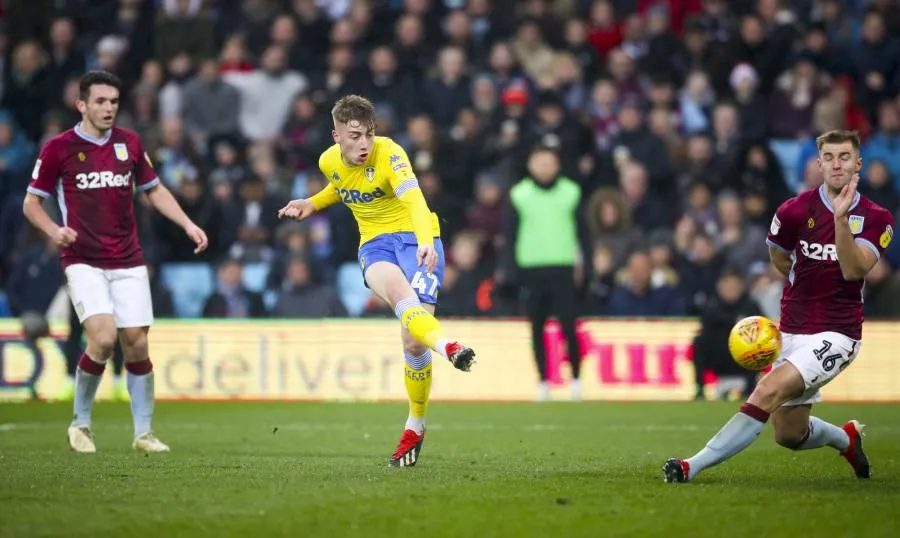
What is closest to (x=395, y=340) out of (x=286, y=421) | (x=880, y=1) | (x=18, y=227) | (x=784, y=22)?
(x=286, y=421)

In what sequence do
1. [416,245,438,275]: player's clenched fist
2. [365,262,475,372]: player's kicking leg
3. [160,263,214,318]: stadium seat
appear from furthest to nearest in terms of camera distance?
1. [160,263,214,318]: stadium seat
2. [416,245,438,275]: player's clenched fist
3. [365,262,475,372]: player's kicking leg

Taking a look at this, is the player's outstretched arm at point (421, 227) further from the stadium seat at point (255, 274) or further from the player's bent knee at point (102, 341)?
the stadium seat at point (255, 274)

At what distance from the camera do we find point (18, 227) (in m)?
19.6

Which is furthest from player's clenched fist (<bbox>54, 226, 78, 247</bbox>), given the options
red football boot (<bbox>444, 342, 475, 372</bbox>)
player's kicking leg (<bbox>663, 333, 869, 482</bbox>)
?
player's kicking leg (<bbox>663, 333, 869, 482</bbox>)

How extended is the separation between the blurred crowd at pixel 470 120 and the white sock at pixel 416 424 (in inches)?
329

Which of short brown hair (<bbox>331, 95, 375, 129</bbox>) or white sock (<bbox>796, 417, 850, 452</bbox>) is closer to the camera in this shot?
white sock (<bbox>796, 417, 850, 452</bbox>)

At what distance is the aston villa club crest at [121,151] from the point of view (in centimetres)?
1091

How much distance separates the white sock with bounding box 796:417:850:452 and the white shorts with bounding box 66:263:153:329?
5125 millimetres

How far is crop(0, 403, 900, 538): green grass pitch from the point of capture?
6.67 m

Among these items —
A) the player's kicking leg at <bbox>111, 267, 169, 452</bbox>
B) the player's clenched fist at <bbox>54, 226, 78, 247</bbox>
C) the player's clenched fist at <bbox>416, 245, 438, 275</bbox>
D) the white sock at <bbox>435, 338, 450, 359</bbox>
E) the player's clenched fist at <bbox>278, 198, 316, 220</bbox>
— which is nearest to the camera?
the white sock at <bbox>435, 338, 450, 359</bbox>

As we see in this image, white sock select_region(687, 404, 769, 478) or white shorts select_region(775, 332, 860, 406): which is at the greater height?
white shorts select_region(775, 332, 860, 406)

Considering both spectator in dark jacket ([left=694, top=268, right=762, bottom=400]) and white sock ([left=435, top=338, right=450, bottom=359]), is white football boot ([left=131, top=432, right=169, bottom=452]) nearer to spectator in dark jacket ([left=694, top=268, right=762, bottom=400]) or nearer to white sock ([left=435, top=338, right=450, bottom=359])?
white sock ([left=435, top=338, right=450, bottom=359])

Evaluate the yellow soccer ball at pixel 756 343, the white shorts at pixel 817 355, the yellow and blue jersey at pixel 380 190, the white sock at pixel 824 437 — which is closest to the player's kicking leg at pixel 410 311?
the yellow and blue jersey at pixel 380 190

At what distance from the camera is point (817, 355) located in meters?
8.30
